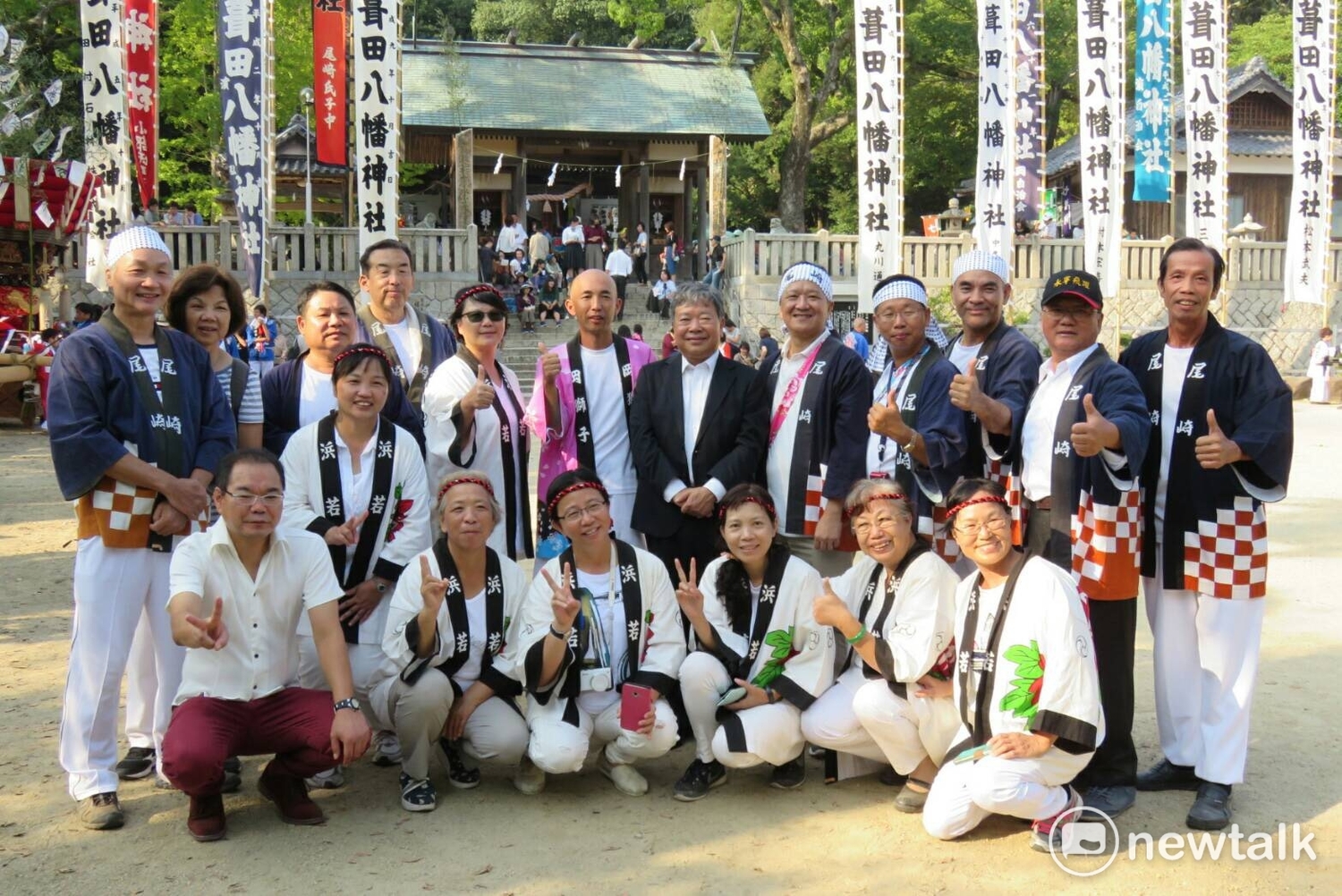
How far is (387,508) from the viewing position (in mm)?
4379

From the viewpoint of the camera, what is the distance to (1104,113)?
56.8ft

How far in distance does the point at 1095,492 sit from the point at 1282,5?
34729 mm

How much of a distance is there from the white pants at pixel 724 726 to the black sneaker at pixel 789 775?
0.17ft

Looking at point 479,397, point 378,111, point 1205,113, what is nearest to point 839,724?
point 479,397

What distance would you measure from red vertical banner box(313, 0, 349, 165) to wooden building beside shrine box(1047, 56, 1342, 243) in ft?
A: 55.1

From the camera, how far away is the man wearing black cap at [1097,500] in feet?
13.1

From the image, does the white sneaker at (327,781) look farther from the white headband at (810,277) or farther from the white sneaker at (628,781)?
the white headband at (810,277)

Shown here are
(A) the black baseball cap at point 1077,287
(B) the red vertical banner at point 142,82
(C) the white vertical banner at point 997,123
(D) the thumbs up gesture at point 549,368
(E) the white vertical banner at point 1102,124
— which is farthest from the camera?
(E) the white vertical banner at point 1102,124

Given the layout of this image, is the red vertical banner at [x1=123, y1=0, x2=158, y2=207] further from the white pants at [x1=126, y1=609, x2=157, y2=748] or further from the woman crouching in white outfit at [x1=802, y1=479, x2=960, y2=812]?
the woman crouching in white outfit at [x1=802, y1=479, x2=960, y2=812]

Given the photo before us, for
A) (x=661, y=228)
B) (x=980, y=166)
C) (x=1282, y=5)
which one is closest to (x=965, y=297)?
(x=980, y=166)

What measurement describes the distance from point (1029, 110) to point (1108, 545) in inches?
650

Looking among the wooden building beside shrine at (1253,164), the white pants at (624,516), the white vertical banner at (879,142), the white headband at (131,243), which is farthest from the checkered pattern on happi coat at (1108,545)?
the wooden building beside shrine at (1253,164)

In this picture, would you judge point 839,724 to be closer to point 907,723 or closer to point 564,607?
point 907,723

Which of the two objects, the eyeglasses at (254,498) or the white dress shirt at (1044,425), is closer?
the eyeglasses at (254,498)
